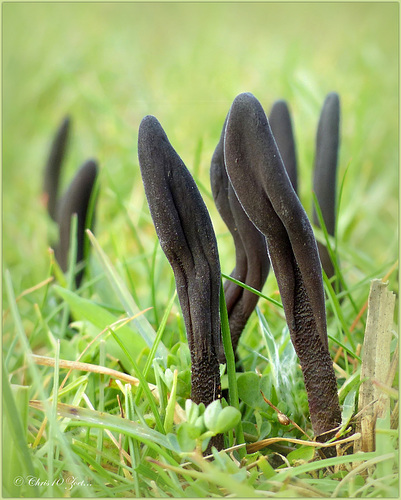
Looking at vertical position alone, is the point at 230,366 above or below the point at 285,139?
below

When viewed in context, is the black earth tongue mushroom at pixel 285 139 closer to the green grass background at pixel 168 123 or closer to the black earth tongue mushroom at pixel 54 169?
the green grass background at pixel 168 123

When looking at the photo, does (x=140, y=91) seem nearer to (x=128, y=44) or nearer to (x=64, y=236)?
(x=128, y=44)

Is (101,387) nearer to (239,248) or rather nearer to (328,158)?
(239,248)

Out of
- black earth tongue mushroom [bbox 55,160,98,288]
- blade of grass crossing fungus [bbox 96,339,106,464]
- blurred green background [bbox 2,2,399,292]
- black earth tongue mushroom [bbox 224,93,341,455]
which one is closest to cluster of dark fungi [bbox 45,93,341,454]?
black earth tongue mushroom [bbox 224,93,341,455]

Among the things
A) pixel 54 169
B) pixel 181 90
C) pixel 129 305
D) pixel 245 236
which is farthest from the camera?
pixel 181 90

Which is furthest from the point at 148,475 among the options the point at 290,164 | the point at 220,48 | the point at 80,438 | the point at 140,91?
the point at 220,48

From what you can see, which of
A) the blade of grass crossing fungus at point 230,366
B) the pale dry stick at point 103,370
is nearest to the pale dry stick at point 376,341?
the blade of grass crossing fungus at point 230,366
